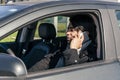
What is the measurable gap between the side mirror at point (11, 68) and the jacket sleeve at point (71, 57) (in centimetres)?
93

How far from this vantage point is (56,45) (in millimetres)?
4031

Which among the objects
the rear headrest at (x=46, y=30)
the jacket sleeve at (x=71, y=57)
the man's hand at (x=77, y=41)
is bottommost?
the jacket sleeve at (x=71, y=57)

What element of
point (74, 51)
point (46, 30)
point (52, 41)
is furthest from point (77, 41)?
point (52, 41)

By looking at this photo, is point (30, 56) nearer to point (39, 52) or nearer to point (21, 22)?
point (39, 52)

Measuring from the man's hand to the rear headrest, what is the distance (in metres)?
0.27

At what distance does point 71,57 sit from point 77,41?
255mm

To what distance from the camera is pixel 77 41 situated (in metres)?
3.53

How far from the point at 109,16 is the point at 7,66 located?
1369 mm

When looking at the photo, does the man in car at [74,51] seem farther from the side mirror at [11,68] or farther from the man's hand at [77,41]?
the side mirror at [11,68]

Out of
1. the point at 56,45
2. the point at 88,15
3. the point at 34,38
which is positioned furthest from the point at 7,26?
the point at 34,38

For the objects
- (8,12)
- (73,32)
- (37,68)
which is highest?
(8,12)

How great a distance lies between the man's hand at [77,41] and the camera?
3.50 m

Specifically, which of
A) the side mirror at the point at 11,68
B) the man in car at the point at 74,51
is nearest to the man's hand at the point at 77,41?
the man in car at the point at 74,51

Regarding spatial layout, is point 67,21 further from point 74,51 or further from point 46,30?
point 74,51
